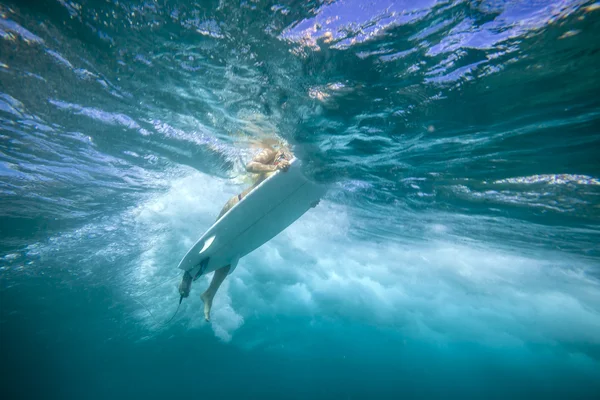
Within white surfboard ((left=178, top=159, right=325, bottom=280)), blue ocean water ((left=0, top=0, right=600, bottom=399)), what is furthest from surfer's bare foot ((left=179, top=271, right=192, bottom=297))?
blue ocean water ((left=0, top=0, right=600, bottom=399))

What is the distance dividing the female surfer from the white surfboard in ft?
0.88

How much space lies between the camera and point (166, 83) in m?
6.77

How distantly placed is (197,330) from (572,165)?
35527 millimetres

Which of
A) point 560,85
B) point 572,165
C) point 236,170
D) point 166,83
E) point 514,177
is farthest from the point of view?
point 236,170

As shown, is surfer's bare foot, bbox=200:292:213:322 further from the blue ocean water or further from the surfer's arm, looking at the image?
the blue ocean water

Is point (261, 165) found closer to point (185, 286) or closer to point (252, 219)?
point (252, 219)

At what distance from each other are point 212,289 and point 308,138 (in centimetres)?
586

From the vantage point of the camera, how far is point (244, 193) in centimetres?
746

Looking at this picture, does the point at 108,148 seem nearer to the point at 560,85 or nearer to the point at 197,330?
the point at 560,85

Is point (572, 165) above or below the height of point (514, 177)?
above

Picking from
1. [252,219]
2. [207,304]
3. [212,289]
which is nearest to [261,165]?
[252,219]

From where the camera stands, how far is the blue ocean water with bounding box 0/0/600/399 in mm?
4594

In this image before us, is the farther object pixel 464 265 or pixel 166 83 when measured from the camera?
pixel 464 265

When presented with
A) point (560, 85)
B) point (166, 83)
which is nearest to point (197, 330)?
point (166, 83)
